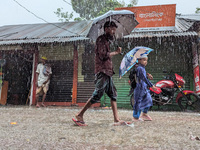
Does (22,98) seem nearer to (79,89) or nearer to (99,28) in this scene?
(79,89)

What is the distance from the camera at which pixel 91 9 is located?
2397 cm

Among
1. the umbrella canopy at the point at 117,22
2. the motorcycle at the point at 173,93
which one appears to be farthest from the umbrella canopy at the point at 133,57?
the motorcycle at the point at 173,93

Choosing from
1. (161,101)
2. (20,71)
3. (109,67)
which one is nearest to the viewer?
(109,67)

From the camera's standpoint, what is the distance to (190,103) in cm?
686

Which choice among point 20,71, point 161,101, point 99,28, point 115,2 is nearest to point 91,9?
point 115,2

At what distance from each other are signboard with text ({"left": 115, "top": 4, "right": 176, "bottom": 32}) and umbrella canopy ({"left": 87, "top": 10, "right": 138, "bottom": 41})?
411 cm

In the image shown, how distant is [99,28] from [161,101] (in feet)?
13.6

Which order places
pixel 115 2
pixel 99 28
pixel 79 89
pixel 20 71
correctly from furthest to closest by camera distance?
pixel 115 2 → pixel 20 71 → pixel 79 89 → pixel 99 28

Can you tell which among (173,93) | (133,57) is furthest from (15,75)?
(133,57)

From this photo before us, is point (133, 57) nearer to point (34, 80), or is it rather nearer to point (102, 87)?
point (102, 87)

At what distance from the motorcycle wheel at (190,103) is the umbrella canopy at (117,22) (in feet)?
12.6

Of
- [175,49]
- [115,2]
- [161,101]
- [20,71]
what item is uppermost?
[115,2]

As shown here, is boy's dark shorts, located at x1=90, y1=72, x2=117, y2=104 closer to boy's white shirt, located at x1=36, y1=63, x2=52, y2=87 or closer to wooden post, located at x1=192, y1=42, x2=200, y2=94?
wooden post, located at x1=192, y1=42, x2=200, y2=94

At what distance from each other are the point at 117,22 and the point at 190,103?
429 centimetres
